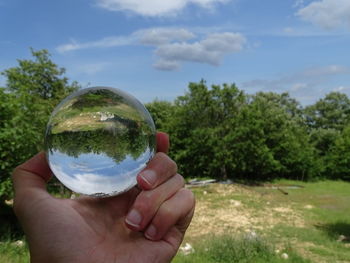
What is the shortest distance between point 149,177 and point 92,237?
1.42 feet

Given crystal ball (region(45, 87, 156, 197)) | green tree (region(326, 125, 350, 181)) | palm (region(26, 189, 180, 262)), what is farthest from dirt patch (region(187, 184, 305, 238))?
green tree (region(326, 125, 350, 181))

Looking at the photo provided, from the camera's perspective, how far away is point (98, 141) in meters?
1.51

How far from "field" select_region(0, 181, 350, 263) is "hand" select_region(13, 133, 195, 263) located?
15.0 feet

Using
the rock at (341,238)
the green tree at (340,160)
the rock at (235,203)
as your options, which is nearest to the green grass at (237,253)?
the rock at (341,238)

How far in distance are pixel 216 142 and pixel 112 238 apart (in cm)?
2193

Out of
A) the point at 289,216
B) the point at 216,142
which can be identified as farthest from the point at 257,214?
the point at 216,142

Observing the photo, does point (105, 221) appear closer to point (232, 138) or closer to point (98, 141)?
point (98, 141)

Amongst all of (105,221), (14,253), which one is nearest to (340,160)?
(14,253)

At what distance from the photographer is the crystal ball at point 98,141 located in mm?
1496

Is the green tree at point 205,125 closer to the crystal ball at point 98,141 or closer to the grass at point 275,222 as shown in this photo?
the grass at point 275,222

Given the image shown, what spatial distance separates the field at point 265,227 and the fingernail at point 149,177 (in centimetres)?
499

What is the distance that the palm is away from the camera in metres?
1.62

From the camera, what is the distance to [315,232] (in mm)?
11633

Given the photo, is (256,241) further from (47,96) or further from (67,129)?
(47,96)
